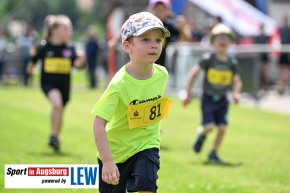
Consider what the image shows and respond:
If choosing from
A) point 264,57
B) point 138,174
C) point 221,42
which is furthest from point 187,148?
point 264,57

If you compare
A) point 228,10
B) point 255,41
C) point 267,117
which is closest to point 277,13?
point 228,10

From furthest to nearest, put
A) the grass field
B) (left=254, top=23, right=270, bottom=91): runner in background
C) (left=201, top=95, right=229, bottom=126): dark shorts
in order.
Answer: (left=254, top=23, right=270, bottom=91): runner in background, (left=201, top=95, right=229, bottom=126): dark shorts, the grass field

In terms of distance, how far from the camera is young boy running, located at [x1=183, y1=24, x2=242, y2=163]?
1098cm

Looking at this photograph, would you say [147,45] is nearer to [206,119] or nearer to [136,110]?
[136,110]

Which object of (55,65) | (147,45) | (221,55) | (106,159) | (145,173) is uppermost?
(147,45)

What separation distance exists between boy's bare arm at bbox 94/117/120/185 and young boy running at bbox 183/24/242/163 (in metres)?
5.33

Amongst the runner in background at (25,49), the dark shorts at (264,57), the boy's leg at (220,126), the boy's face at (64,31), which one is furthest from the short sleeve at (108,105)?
the runner in background at (25,49)

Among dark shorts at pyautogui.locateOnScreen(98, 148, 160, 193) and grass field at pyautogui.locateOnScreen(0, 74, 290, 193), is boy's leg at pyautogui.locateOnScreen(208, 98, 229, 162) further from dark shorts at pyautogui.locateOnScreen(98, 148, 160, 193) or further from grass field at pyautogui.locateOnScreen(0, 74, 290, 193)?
dark shorts at pyautogui.locateOnScreen(98, 148, 160, 193)

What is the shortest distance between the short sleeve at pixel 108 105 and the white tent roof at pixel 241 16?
64.4 feet

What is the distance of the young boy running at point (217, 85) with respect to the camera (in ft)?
36.0

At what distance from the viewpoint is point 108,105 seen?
584 centimetres

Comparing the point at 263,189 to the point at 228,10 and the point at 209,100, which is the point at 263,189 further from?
the point at 228,10

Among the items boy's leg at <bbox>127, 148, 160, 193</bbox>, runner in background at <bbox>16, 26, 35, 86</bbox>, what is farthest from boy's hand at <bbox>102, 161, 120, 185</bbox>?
runner in background at <bbox>16, 26, 35, 86</bbox>

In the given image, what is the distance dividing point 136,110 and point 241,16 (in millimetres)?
19860
